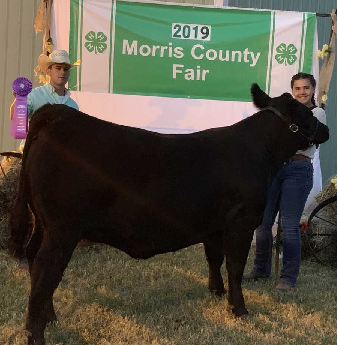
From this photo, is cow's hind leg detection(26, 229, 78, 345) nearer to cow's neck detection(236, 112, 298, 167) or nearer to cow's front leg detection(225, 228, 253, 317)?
cow's front leg detection(225, 228, 253, 317)

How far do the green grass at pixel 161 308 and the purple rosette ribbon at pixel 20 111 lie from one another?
4.01 feet

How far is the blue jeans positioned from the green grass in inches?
8.8

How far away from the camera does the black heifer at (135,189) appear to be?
262 centimetres

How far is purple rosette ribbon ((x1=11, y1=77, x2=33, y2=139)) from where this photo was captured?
12.4 ft

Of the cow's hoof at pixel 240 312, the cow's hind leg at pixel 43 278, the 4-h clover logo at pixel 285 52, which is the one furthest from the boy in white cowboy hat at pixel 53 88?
the 4-h clover logo at pixel 285 52

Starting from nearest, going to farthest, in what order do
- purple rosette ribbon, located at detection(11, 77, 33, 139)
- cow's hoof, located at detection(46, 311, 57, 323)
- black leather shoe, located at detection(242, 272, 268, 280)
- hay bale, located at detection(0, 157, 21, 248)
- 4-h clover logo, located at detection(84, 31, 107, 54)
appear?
1. cow's hoof, located at detection(46, 311, 57, 323)
2. purple rosette ribbon, located at detection(11, 77, 33, 139)
3. black leather shoe, located at detection(242, 272, 268, 280)
4. hay bale, located at detection(0, 157, 21, 248)
5. 4-h clover logo, located at detection(84, 31, 107, 54)

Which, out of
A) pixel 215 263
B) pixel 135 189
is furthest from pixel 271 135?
pixel 135 189

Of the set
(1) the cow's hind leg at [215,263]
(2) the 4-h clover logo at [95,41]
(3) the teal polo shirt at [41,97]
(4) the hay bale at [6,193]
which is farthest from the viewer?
(2) the 4-h clover logo at [95,41]

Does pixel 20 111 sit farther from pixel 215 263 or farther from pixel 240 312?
pixel 240 312

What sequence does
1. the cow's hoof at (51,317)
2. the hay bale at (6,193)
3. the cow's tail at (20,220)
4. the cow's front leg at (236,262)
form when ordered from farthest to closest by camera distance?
the hay bale at (6,193) < the cow's front leg at (236,262) < the cow's hoof at (51,317) < the cow's tail at (20,220)

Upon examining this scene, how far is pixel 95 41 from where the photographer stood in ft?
16.9

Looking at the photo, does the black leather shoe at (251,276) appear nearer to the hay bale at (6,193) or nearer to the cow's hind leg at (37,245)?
the cow's hind leg at (37,245)

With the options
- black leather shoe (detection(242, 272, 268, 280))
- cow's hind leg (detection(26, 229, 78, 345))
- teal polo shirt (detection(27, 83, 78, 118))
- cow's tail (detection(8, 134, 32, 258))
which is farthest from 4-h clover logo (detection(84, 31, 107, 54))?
cow's hind leg (detection(26, 229, 78, 345))

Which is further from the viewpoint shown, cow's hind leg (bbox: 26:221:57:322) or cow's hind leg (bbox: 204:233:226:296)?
cow's hind leg (bbox: 204:233:226:296)
